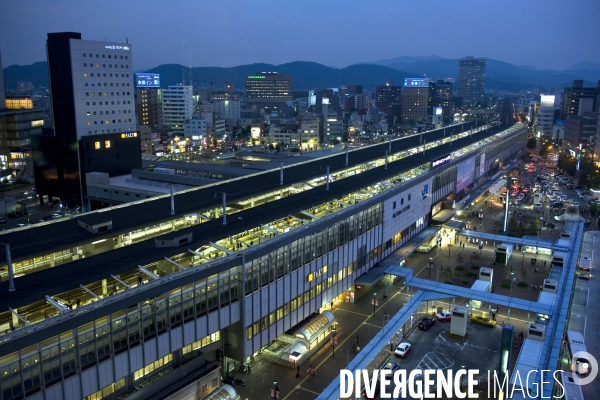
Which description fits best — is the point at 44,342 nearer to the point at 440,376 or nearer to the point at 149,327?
the point at 149,327

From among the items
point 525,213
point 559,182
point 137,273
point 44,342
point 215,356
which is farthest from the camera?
point 559,182

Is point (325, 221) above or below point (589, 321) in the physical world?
above

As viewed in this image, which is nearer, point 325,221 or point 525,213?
point 325,221

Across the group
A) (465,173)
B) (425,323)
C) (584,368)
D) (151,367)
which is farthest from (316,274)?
(465,173)

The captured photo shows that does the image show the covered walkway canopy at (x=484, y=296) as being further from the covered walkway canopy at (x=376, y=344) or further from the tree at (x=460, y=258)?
the tree at (x=460, y=258)

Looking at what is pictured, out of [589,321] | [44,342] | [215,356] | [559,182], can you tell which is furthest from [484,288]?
[559,182]

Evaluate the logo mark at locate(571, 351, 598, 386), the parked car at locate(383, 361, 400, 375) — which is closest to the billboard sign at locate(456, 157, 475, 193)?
the logo mark at locate(571, 351, 598, 386)

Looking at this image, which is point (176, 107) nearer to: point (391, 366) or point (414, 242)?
point (414, 242)

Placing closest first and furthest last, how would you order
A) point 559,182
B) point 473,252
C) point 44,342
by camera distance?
point 44,342 → point 473,252 → point 559,182
